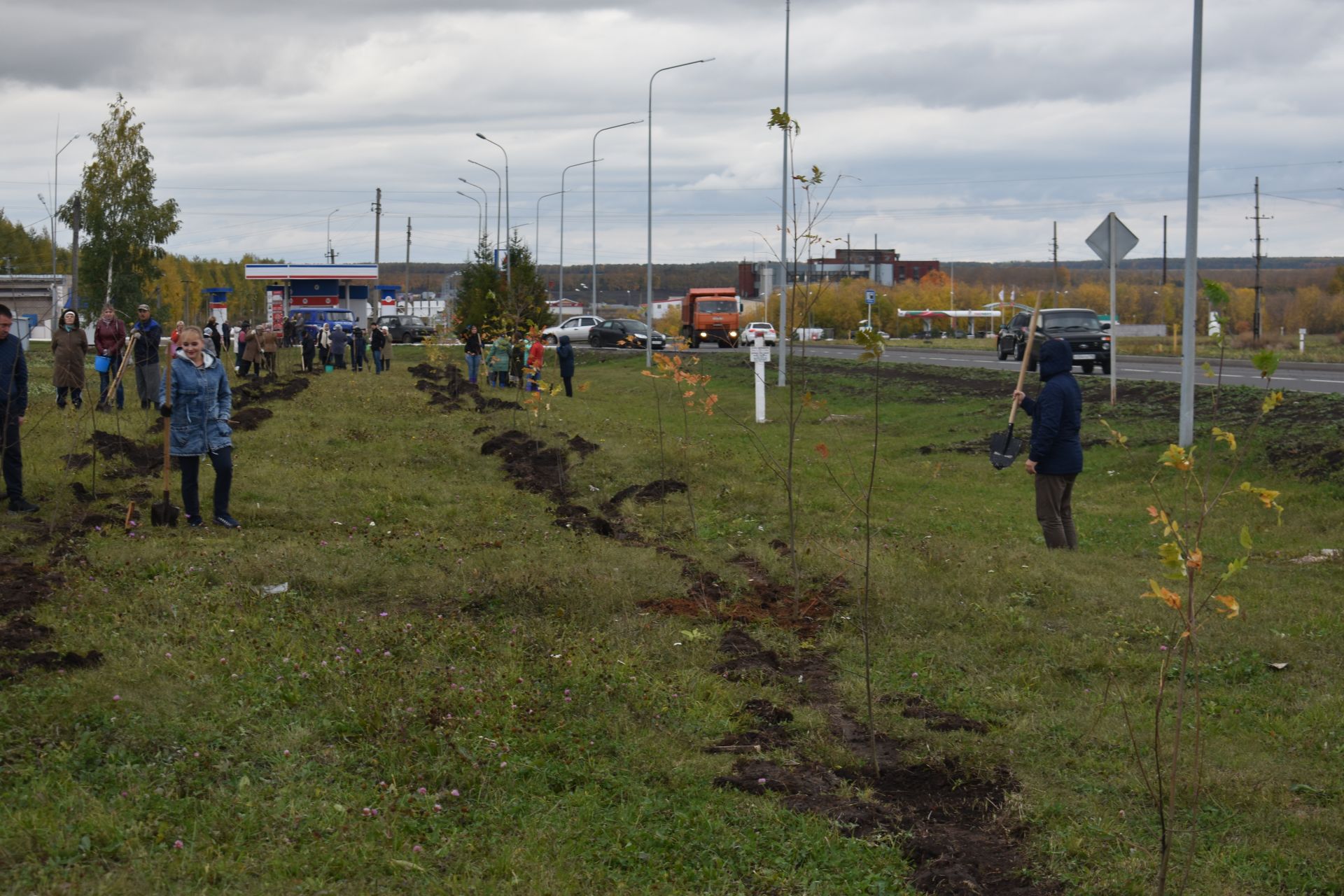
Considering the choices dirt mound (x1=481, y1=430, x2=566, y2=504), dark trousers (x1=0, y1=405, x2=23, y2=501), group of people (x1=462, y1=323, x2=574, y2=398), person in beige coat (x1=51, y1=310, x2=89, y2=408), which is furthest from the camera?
group of people (x1=462, y1=323, x2=574, y2=398)

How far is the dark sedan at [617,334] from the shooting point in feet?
181

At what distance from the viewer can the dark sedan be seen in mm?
55031

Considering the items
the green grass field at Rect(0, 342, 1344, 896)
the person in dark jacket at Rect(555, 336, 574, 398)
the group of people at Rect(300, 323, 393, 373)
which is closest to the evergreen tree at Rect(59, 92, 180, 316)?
the group of people at Rect(300, 323, 393, 373)

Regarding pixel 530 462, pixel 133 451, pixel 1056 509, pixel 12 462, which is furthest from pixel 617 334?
pixel 1056 509

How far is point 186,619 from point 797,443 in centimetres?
1299

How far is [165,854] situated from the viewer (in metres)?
4.39

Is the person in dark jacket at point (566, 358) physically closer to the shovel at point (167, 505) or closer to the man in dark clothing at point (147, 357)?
the man in dark clothing at point (147, 357)

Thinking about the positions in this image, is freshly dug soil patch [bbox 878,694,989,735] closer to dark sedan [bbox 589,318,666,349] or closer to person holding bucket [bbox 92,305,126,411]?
person holding bucket [bbox 92,305,126,411]

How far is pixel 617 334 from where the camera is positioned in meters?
55.9

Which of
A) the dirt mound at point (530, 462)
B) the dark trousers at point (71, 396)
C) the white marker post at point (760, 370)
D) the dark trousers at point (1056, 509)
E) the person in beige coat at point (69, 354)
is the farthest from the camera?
the white marker post at point (760, 370)

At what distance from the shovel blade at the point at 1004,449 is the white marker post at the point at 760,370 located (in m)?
10.8

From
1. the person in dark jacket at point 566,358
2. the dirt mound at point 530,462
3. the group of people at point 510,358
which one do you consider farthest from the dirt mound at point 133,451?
the person in dark jacket at point 566,358

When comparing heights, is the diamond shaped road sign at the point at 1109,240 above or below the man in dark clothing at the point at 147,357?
above

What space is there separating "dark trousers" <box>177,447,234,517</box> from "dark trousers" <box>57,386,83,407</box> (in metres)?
7.38
